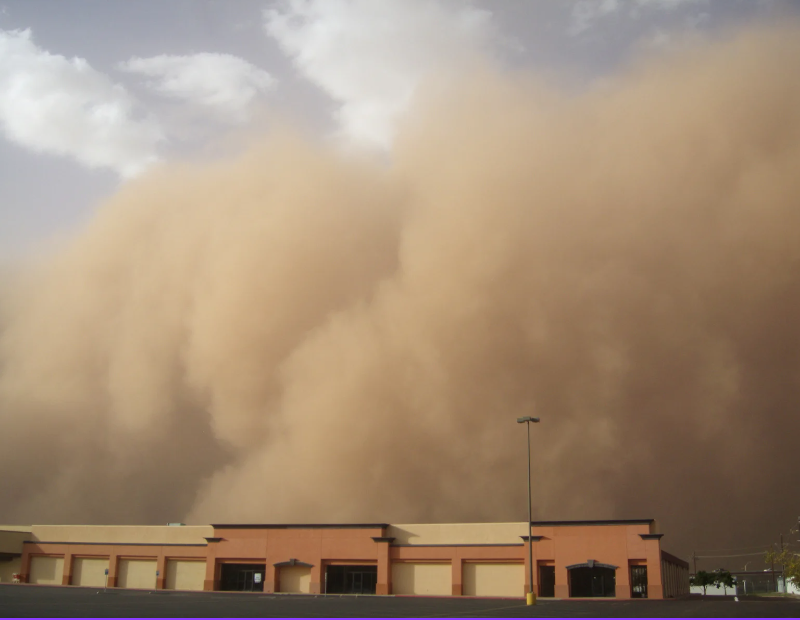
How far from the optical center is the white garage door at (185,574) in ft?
140

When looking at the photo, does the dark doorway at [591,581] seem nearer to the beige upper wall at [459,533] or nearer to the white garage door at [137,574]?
the beige upper wall at [459,533]

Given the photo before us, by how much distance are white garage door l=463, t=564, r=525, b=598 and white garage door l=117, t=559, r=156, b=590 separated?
17.9 m

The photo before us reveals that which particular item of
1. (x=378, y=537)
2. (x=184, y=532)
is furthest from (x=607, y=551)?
(x=184, y=532)

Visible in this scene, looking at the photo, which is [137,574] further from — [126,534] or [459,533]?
[459,533]

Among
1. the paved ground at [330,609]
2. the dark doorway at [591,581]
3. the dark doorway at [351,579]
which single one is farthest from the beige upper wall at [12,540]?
the dark doorway at [591,581]

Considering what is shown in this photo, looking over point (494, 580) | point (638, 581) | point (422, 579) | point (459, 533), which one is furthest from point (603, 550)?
point (422, 579)

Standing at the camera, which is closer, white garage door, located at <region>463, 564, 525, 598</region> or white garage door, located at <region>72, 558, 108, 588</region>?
white garage door, located at <region>463, 564, 525, 598</region>

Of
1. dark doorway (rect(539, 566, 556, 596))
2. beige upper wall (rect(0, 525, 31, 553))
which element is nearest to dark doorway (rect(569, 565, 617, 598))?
dark doorway (rect(539, 566, 556, 596))

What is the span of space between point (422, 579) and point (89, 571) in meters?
20.3

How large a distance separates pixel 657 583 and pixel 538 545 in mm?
5270

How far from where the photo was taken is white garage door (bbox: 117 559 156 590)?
144 feet

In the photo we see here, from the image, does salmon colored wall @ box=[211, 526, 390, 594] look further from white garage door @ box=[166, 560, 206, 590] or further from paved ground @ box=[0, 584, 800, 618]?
paved ground @ box=[0, 584, 800, 618]

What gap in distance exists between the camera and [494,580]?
3712cm

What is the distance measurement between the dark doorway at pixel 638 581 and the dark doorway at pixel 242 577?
1813 cm
